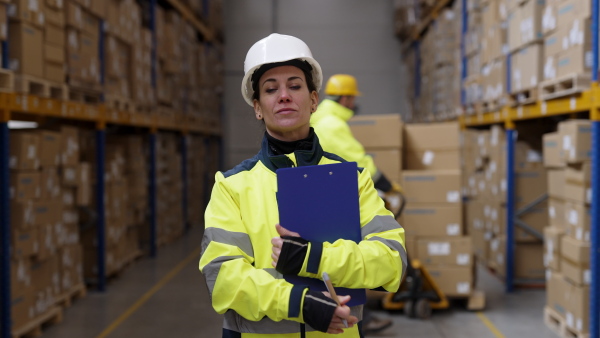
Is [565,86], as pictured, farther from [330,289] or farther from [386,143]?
[330,289]

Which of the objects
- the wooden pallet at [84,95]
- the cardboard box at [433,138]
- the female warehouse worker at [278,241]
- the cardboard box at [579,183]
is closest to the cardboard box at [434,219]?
the cardboard box at [433,138]

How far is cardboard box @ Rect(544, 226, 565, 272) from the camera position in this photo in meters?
5.30

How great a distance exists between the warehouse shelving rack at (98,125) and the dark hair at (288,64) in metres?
3.40

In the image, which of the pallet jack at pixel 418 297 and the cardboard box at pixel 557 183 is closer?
the cardboard box at pixel 557 183

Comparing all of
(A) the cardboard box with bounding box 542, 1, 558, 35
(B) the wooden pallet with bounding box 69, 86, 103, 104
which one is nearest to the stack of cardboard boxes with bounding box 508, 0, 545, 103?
(A) the cardboard box with bounding box 542, 1, 558, 35

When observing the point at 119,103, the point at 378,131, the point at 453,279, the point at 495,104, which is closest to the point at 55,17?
the point at 119,103

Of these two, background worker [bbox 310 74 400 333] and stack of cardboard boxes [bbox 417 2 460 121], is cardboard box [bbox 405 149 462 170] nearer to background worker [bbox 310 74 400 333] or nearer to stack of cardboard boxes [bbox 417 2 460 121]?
background worker [bbox 310 74 400 333]

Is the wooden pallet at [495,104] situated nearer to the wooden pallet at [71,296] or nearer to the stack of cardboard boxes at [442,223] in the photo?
the stack of cardboard boxes at [442,223]

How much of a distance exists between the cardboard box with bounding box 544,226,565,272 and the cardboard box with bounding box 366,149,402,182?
5.07 feet

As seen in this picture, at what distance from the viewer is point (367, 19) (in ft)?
51.3

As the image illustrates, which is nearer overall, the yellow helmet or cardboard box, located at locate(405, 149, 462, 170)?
the yellow helmet

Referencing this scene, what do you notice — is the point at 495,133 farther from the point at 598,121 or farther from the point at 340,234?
the point at 340,234

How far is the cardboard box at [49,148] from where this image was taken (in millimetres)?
5477

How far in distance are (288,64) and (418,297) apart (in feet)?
14.3
